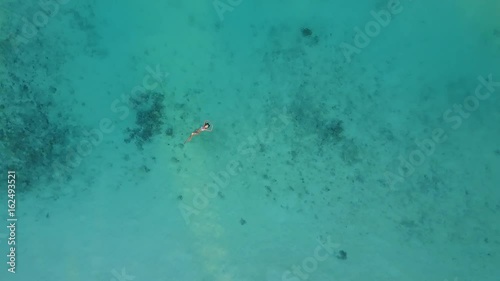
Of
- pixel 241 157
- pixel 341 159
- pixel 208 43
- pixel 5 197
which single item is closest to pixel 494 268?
pixel 341 159

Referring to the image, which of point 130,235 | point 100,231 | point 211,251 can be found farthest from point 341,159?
point 100,231

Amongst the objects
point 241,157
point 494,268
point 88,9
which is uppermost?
point 88,9

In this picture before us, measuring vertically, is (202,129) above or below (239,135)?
above

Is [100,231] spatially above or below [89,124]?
below

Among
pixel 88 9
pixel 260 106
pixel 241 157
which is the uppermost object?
pixel 88 9

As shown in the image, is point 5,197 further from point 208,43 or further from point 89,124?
point 208,43

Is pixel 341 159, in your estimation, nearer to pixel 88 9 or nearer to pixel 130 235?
pixel 130 235
